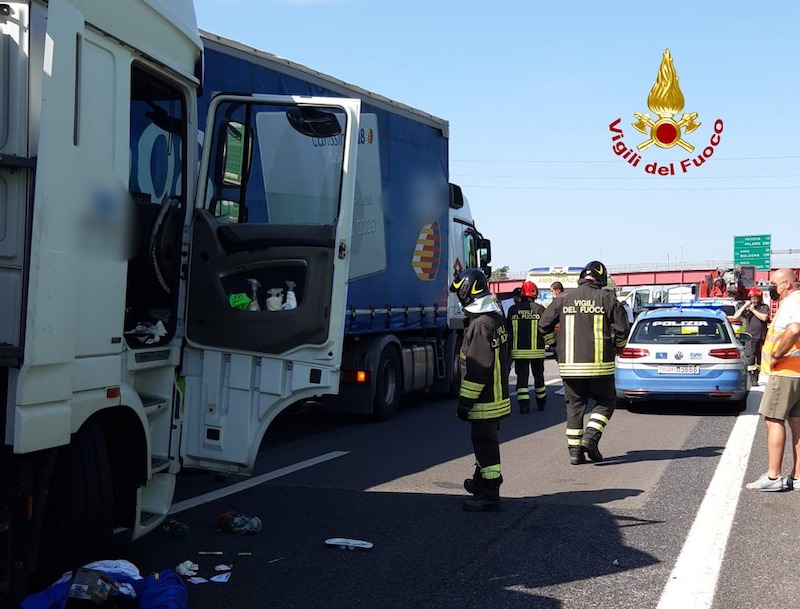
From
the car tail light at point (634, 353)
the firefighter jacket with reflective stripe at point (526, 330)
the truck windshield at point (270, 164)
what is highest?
the truck windshield at point (270, 164)

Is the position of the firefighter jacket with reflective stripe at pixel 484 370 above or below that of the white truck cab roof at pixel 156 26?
below

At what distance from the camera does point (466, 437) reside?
36.9 feet

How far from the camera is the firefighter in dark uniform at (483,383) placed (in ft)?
23.5

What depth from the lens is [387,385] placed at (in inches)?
510

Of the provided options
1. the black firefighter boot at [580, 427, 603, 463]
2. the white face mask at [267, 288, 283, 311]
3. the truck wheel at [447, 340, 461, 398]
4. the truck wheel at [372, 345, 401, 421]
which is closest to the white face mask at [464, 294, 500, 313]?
the white face mask at [267, 288, 283, 311]

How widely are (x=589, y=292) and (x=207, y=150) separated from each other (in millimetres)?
4678

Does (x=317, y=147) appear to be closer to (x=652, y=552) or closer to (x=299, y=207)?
(x=299, y=207)

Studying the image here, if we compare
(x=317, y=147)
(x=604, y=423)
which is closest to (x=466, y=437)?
(x=604, y=423)

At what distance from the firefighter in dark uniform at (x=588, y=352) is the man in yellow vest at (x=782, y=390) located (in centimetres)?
174

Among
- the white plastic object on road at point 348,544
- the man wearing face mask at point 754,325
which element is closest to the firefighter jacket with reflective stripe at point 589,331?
the white plastic object on road at point 348,544

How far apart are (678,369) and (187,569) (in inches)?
376

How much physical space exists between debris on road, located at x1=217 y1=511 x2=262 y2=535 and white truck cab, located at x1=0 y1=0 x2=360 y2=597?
64cm

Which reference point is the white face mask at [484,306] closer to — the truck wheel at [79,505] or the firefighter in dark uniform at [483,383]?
the firefighter in dark uniform at [483,383]

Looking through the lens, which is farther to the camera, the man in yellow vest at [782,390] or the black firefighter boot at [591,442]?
the black firefighter boot at [591,442]
